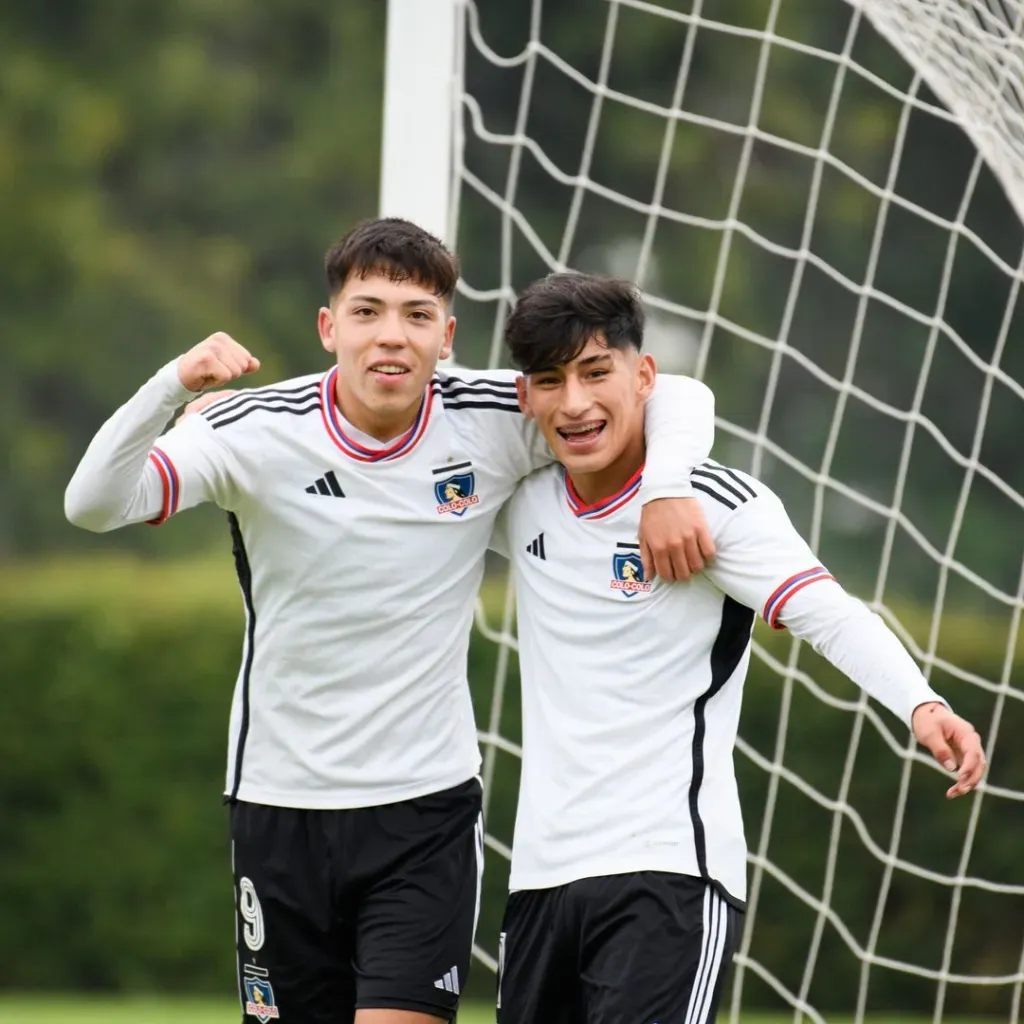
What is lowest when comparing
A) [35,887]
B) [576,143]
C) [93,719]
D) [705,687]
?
[35,887]

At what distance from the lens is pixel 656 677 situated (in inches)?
114

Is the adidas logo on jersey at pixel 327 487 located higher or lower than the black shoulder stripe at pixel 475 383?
lower

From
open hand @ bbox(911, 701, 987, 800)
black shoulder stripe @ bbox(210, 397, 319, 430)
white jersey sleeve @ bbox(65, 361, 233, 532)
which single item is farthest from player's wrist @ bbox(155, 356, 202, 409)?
open hand @ bbox(911, 701, 987, 800)

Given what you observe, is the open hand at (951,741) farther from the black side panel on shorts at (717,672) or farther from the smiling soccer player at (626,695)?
the black side panel on shorts at (717,672)

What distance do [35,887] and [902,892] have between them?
11.8 feet

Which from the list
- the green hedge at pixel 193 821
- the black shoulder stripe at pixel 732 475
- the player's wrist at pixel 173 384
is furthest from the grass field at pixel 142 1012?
the player's wrist at pixel 173 384

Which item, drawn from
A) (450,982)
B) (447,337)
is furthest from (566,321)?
(450,982)

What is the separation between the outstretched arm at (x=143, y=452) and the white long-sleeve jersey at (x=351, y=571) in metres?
0.07

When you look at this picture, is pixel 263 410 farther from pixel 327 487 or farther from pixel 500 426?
pixel 500 426

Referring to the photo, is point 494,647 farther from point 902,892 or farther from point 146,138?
point 146,138

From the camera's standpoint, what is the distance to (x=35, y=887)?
738 cm

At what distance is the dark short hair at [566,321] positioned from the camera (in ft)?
9.78

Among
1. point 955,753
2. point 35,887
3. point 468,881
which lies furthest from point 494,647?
point 955,753

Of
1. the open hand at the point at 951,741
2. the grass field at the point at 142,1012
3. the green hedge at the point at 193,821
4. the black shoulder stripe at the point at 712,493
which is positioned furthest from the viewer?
the green hedge at the point at 193,821
